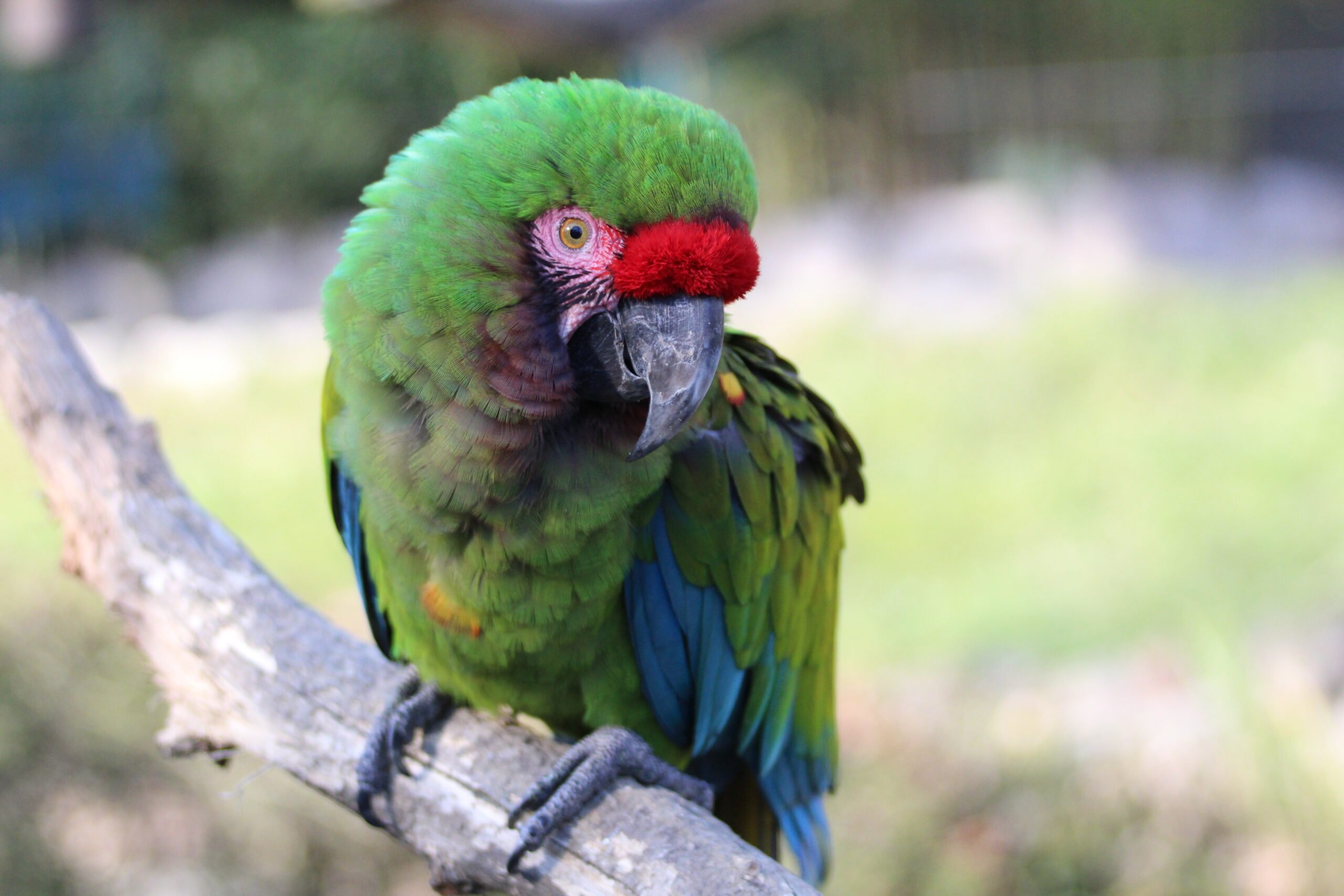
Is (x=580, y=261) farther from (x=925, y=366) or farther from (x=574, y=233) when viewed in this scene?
(x=925, y=366)

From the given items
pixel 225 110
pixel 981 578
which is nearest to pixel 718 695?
pixel 981 578

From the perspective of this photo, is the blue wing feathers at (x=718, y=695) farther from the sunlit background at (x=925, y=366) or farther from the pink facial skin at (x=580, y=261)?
the sunlit background at (x=925, y=366)

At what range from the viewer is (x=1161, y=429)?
270 inches

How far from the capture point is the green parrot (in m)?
1.67

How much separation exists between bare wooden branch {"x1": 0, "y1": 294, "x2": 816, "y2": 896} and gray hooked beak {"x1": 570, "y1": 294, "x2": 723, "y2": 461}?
1.94 ft

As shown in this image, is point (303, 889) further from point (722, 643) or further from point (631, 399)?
point (631, 399)

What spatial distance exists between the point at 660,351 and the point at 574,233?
0.69 feet

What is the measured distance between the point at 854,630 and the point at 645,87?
12.1 ft

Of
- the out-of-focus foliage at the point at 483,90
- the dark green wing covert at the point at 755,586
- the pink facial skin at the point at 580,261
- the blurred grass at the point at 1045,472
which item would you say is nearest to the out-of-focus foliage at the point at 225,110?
the out-of-focus foliage at the point at 483,90

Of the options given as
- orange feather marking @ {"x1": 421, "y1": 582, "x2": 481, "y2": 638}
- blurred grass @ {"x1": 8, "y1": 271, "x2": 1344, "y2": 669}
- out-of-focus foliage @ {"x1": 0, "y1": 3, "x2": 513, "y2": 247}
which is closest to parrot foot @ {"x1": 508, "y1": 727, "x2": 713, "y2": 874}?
orange feather marking @ {"x1": 421, "y1": 582, "x2": 481, "y2": 638}

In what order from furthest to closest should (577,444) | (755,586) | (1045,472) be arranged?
(1045,472)
(755,586)
(577,444)

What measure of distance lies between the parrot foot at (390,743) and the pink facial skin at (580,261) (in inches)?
31.1

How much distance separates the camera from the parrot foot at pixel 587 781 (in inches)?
71.0

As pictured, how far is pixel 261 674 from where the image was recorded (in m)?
2.09
